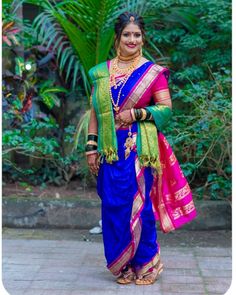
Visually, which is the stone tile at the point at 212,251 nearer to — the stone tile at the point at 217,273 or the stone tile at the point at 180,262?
the stone tile at the point at 180,262

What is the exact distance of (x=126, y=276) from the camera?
505 centimetres

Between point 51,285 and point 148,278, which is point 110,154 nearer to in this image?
point 148,278

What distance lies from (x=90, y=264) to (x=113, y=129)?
1.30m

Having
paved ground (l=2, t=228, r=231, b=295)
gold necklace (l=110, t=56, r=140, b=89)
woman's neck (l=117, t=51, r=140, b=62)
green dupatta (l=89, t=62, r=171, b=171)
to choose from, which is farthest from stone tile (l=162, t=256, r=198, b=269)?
woman's neck (l=117, t=51, r=140, b=62)

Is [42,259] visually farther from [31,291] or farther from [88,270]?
[31,291]

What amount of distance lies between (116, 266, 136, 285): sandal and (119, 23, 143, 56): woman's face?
1.58 m

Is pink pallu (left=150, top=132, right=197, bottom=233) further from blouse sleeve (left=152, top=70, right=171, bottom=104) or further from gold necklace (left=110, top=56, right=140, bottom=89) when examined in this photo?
gold necklace (left=110, top=56, right=140, bottom=89)

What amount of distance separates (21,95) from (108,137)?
261 cm

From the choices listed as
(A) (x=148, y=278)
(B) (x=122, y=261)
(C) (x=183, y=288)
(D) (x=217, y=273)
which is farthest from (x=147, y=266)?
(D) (x=217, y=273)

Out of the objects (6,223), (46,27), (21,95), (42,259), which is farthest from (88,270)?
(46,27)

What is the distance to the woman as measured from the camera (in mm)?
4887

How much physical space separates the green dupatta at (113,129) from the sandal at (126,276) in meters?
0.79

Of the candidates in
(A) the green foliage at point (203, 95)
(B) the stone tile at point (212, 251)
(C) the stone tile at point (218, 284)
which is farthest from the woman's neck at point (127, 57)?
(B) the stone tile at point (212, 251)

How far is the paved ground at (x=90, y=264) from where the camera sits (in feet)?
16.2
